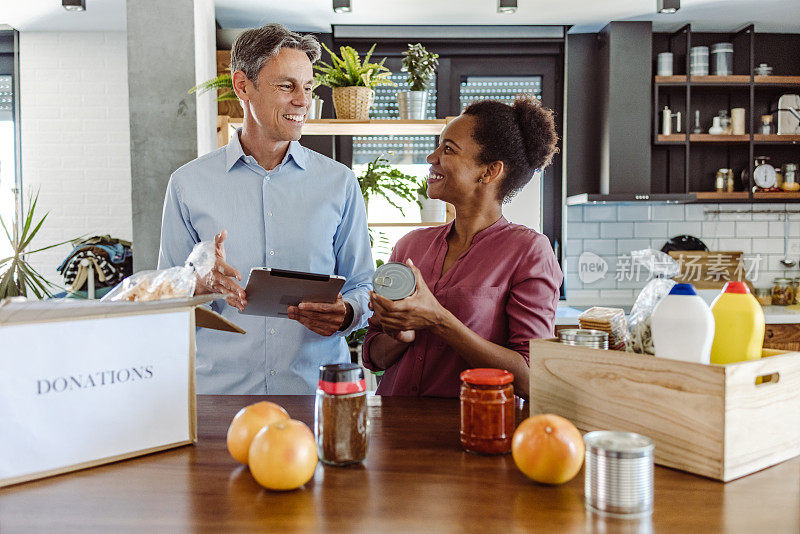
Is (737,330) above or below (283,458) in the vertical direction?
above

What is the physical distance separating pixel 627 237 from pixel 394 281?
382 centimetres

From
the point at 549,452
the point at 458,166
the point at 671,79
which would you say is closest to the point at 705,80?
the point at 671,79

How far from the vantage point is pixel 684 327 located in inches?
37.1

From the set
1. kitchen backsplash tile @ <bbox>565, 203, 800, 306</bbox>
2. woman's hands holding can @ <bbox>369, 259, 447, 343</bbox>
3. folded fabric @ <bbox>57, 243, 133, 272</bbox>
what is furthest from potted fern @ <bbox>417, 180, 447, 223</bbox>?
woman's hands holding can @ <bbox>369, 259, 447, 343</bbox>

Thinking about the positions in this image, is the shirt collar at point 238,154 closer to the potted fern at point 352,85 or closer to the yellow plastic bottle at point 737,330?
the yellow plastic bottle at point 737,330

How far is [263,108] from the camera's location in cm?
189

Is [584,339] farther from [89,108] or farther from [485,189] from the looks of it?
[89,108]

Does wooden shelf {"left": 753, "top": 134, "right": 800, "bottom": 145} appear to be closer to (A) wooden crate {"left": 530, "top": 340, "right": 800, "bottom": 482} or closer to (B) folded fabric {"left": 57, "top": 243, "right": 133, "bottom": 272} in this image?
(A) wooden crate {"left": 530, "top": 340, "right": 800, "bottom": 482}

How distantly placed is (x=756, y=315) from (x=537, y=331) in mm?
548

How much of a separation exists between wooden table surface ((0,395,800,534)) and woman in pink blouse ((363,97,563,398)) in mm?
363

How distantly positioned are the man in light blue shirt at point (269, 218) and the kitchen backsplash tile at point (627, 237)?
309cm

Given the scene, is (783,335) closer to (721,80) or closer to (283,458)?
(721,80)

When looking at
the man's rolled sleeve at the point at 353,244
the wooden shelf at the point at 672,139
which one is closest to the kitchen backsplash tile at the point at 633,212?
the wooden shelf at the point at 672,139

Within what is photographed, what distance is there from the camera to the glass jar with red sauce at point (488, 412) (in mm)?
1019
